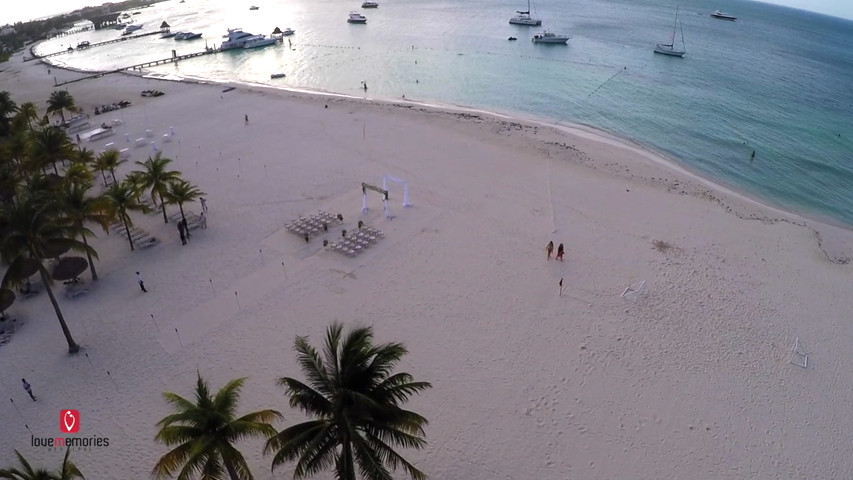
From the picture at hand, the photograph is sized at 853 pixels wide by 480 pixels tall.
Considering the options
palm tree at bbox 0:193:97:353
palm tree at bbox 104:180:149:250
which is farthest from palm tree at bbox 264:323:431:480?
palm tree at bbox 104:180:149:250

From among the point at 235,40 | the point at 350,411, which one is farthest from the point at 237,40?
the point at 350,411

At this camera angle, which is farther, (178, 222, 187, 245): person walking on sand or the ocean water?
the ocean water

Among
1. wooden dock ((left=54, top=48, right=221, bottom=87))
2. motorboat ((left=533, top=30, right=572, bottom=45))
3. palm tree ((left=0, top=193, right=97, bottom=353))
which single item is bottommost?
palm tree ((left=0, top=193, right=97, bottom=353))

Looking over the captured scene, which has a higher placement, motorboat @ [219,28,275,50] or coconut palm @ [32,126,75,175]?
motorboat @ [219,28,275,50]

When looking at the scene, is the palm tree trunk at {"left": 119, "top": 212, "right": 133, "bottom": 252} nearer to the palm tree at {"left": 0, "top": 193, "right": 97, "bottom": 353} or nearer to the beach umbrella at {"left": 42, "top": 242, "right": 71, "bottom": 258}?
the beach umbrella at {"left": 42, "top": 242, "right": 71, "bottom": 258}

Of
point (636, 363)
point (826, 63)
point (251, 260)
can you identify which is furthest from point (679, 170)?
Result: point (826, 63)

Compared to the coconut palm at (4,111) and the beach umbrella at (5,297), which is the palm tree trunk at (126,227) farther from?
the coconut palm at (4,111)
